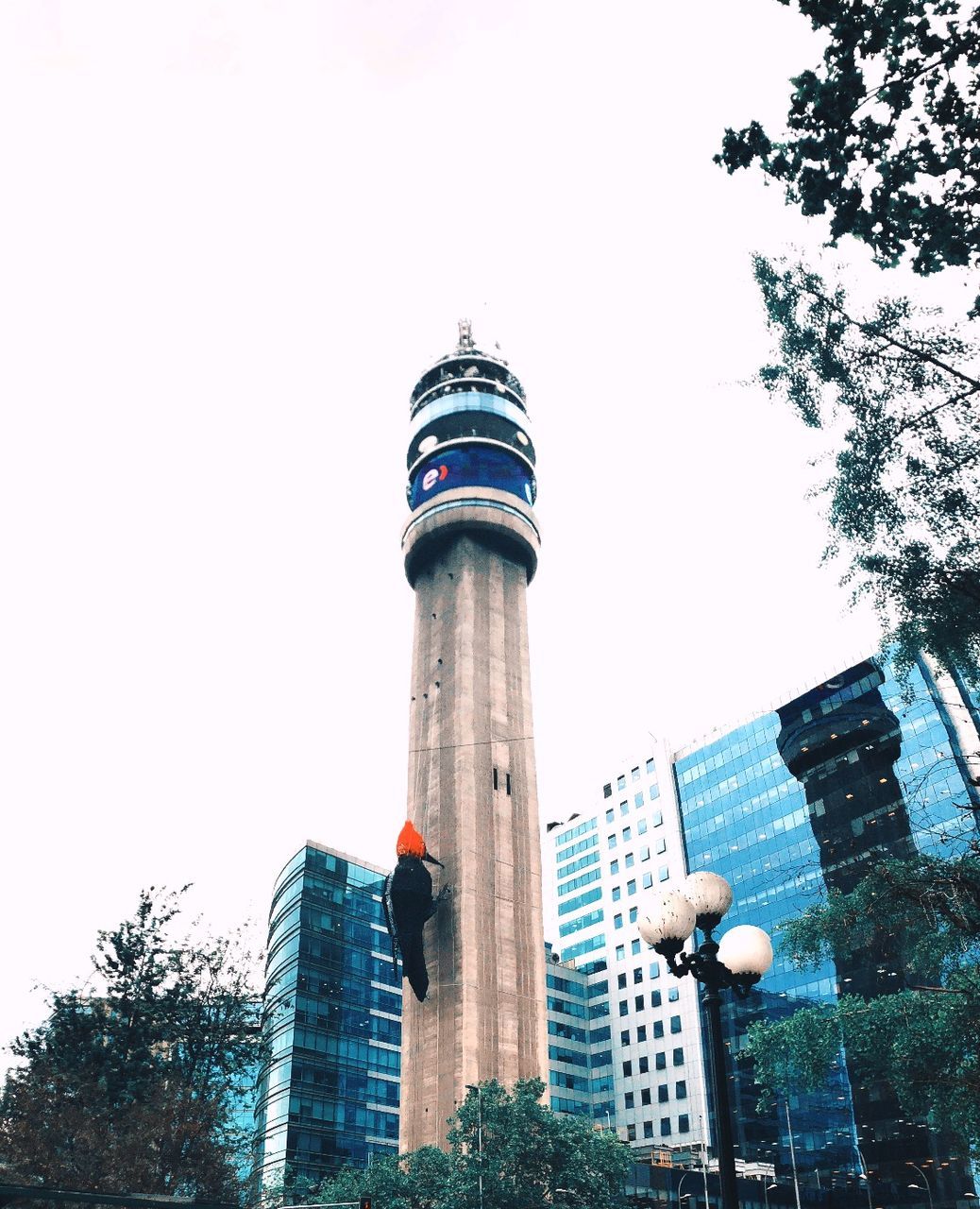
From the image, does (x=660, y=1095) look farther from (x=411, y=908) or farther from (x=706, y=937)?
(x=706, y=937)

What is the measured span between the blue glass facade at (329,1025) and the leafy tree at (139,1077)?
Answer: 40253mm

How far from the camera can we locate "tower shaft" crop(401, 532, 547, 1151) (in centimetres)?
5841

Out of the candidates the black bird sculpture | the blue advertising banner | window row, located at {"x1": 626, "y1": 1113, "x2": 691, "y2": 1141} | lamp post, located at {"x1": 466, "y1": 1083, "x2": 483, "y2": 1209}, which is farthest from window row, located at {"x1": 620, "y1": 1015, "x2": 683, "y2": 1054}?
lamp post, located at {"x1": 466, "y1": 1083, "x2": 483, "y2": 1209}

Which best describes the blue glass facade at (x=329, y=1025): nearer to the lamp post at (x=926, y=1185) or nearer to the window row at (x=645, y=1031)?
the window row at (x=645, y=1031)

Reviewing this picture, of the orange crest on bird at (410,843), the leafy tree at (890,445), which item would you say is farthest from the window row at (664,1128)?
the leafy tree at (890,445)

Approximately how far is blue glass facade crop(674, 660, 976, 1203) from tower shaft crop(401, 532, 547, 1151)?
22.8m

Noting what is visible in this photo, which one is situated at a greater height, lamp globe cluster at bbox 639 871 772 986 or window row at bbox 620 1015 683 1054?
window row at bbox 620 1015 683 1054

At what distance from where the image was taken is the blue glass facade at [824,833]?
75750 millimetres

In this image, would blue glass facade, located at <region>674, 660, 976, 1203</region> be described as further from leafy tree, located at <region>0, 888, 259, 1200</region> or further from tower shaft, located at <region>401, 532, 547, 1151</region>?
leafy tree, located at <region>0, 888, 259, 1200</region>

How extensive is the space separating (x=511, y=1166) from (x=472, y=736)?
3082 cm

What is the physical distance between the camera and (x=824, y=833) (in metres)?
87.2

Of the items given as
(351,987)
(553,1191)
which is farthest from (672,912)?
(351,987)

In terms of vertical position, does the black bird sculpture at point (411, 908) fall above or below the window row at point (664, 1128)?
above

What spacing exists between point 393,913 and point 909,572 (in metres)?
47.8
